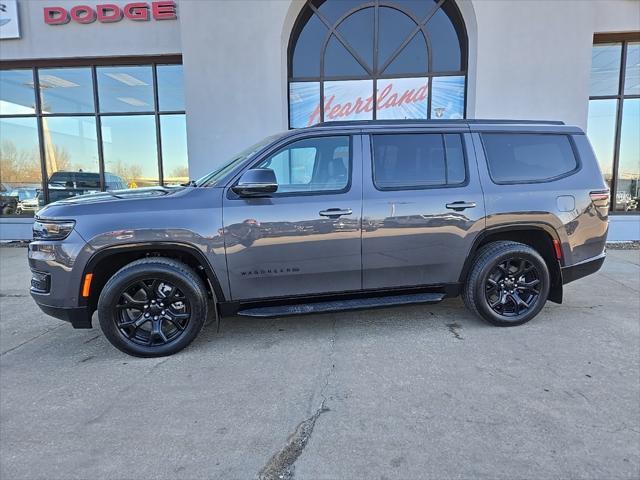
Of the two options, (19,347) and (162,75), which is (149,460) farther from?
(162,75)

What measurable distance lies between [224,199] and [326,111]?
19.6ft

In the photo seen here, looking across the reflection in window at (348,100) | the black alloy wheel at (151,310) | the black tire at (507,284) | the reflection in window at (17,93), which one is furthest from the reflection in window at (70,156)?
the black tire at (507,284)

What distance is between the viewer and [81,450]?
238cm

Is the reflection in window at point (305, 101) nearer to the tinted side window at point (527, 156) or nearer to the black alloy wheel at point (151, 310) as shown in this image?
the tinted side window at point (527, 156)

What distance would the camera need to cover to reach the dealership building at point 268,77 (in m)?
8.07

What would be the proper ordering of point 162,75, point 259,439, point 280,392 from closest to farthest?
point 259,439 → point 280,392 → point 162,75

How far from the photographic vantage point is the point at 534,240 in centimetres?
425

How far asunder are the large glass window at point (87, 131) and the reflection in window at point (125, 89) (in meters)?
0.02

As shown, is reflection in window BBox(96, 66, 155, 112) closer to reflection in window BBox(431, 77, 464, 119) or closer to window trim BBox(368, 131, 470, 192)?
reflection in window BBox(431, 77, 464, 119)

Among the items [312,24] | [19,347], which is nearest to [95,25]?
[312,24]

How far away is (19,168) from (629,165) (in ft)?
49.0

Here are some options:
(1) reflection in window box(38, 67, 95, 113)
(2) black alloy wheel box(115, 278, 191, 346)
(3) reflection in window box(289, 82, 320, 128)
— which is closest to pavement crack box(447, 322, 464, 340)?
(2) black alloy wheel box(115, 278, 191, 346)

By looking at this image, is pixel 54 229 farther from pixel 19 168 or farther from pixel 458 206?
pixel 19 168

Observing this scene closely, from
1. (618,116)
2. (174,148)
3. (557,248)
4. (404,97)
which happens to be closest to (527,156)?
(557,248)
